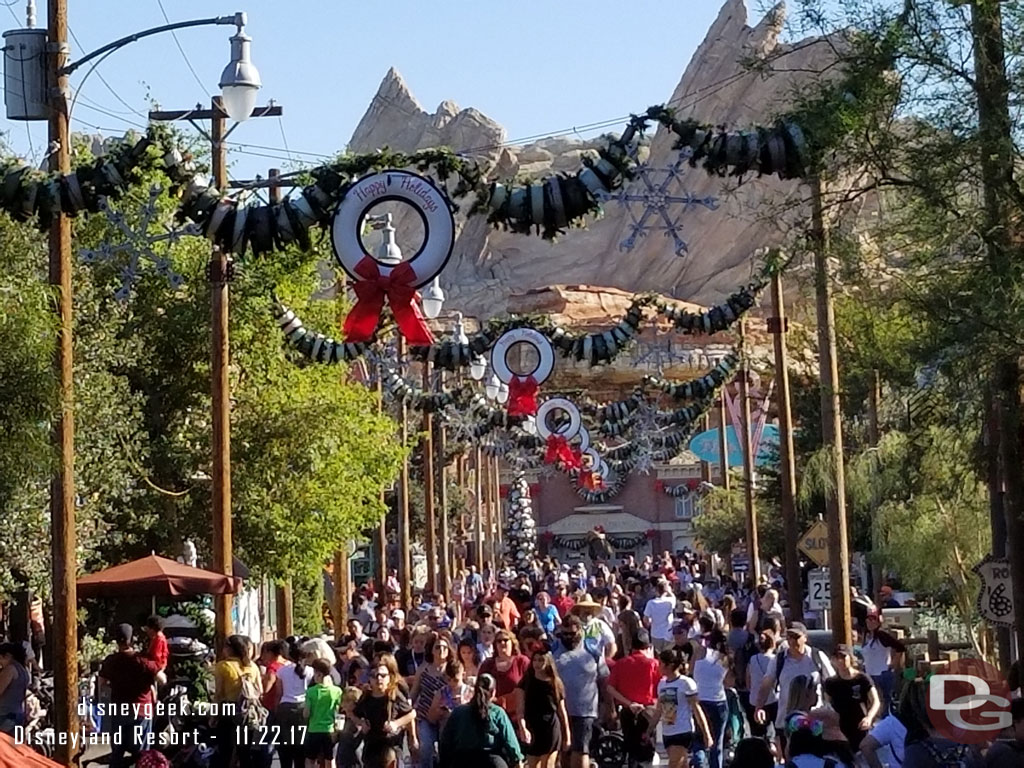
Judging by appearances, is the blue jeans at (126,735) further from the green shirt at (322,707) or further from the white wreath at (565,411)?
the white wreath at (565,411)

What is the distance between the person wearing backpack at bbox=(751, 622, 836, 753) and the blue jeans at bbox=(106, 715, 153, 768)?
5.59 meters

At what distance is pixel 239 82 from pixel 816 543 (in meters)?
13.5

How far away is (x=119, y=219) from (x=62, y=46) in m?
1.73

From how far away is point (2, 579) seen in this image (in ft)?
63.2

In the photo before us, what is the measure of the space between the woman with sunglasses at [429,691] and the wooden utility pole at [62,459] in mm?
3096

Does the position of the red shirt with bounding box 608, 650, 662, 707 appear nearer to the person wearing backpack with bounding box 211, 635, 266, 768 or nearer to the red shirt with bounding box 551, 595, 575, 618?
the person wearing backpack with bounding box 211, 635, 266, 768

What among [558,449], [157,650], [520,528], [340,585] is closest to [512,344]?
[340,585]

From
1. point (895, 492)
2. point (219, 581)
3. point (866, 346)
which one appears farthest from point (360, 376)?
point (866, 346)

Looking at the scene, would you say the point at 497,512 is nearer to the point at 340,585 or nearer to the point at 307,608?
the point at 307,608

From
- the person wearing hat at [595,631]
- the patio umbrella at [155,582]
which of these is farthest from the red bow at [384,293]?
the person wearing hat at [595,631]

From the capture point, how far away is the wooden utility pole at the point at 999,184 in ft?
38.3

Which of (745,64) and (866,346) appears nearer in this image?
(745,64)

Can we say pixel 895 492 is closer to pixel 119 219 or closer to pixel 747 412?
pixel 747 412

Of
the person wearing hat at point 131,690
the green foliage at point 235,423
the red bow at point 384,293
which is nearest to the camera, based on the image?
the red bow at point 384,293
